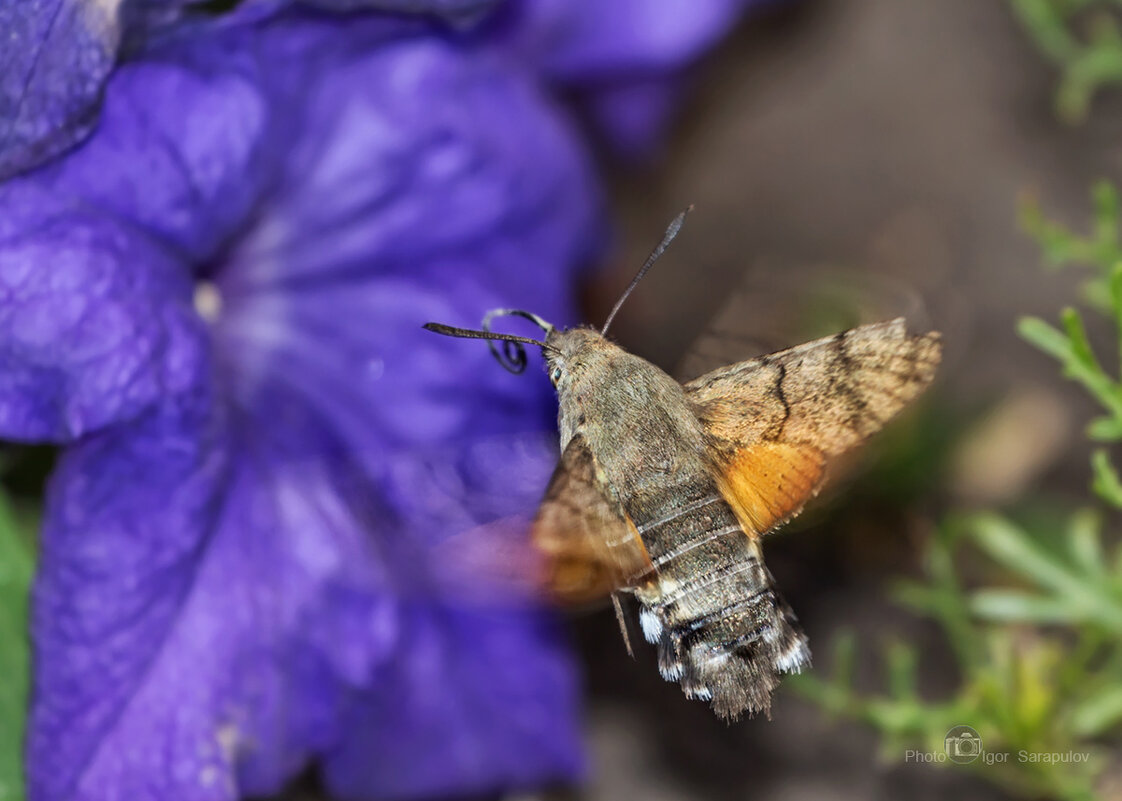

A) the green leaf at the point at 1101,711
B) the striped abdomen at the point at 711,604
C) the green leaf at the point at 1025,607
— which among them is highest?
the striped abdomen at the point at 711,604

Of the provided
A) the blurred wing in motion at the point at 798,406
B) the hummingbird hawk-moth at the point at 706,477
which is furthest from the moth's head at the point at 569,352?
the blurred wing in motion at the point at 798,406

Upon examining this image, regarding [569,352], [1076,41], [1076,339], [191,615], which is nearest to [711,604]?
[569,352]

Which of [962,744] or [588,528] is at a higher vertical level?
[588,528]

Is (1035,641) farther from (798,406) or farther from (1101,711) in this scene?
(798,406)

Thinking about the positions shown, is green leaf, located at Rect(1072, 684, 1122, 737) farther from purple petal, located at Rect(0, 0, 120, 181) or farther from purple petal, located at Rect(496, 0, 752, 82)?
purple petal, located at Rect(0, 0, 120, 181)

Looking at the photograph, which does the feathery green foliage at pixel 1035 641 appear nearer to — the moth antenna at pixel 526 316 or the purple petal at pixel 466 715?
the purple petal at pixel 466 715

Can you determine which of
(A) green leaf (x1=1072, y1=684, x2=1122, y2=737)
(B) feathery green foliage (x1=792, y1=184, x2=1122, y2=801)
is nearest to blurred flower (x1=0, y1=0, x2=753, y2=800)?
(B) feathery green foliage (x1=792, y1=184, x2=1122, y2=801)
